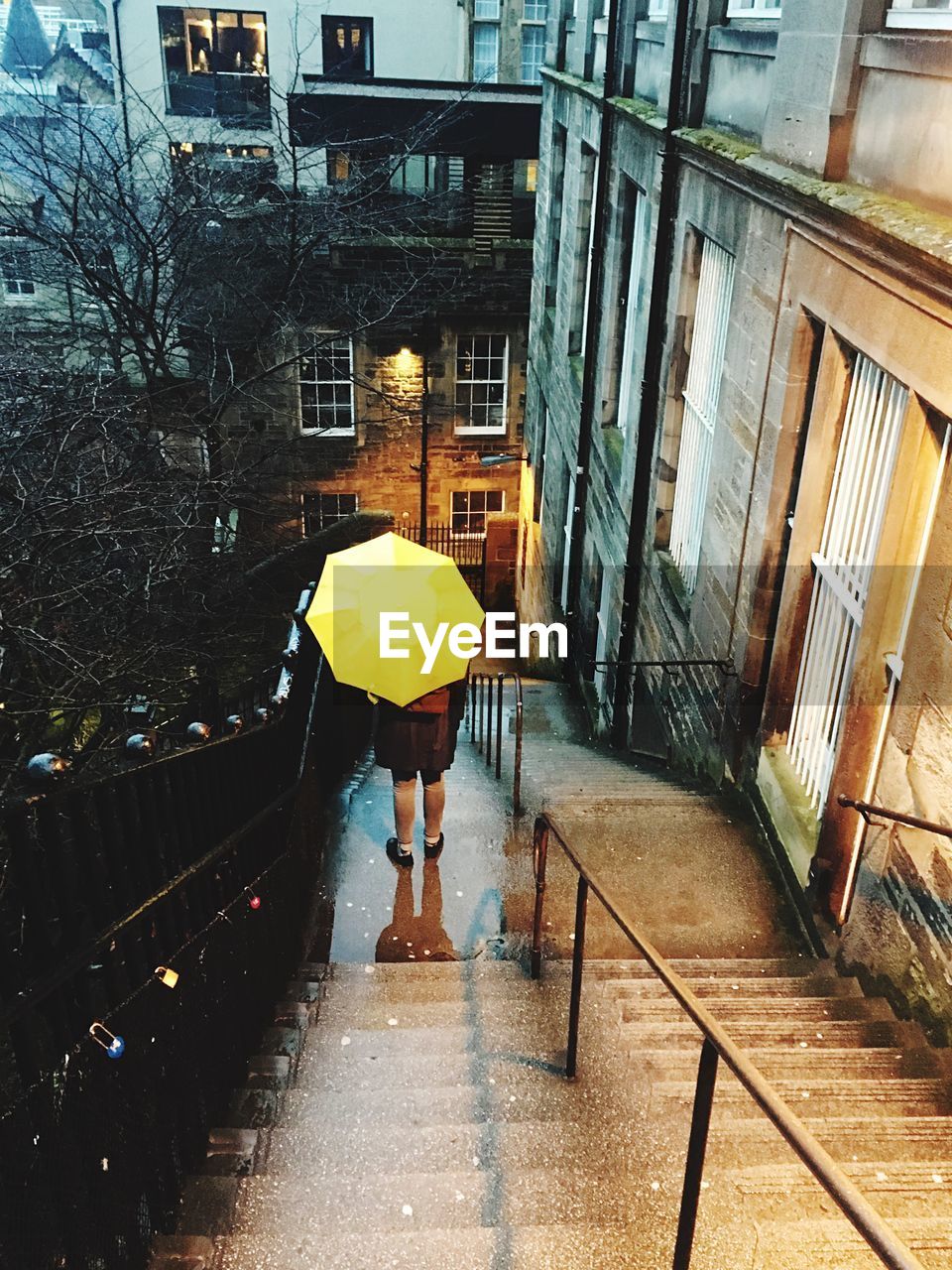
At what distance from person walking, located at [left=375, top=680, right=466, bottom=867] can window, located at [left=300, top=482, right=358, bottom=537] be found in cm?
1612

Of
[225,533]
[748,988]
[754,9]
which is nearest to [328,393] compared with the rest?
[225,533]

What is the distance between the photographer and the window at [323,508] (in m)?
22.0

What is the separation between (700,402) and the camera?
27.9 feet

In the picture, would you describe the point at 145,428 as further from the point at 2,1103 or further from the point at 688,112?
the point at 2,1103

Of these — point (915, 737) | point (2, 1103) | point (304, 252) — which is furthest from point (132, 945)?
point (304, 252)

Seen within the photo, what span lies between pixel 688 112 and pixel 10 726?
284 inches

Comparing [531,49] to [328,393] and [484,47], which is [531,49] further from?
[328,393]

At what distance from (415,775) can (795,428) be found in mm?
3264

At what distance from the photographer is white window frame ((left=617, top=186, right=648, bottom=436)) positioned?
10.1 meters

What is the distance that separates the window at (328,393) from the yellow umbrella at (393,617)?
15334mm

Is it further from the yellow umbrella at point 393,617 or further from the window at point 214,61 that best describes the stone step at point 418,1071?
the window at point 214,61

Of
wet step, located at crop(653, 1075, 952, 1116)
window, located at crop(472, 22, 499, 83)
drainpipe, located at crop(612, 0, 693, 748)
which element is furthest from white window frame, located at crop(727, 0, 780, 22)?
window, located at crop(472, 22, 499, 83)

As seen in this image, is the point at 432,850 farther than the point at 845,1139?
Yes

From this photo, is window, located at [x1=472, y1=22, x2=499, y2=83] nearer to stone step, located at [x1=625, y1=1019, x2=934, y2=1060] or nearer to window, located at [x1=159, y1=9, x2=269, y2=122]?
window, located at [x1=159, y1=9, x2=269, y2=122]
